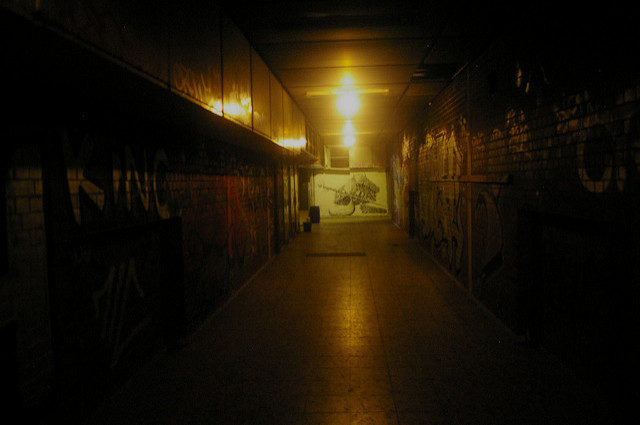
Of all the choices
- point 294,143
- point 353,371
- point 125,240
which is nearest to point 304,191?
point 294,143

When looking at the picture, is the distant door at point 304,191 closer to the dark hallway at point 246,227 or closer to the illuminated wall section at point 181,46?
the illuminated wall section at point 181,46

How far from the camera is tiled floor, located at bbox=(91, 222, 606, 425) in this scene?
3021mm

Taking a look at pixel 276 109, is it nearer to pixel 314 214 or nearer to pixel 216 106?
pixel 216 106

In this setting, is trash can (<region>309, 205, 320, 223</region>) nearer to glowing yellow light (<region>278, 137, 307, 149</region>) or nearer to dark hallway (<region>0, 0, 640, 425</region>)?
glowing yellow light (<region>278, 137, 307, 149</region>)

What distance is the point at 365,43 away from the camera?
219 inches

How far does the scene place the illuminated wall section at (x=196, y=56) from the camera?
3543 millimetres

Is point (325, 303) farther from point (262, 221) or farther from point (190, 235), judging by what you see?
point (262, 221)

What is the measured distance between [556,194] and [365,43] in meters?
3.38

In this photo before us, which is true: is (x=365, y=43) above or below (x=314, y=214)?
above

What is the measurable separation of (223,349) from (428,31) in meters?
4.79

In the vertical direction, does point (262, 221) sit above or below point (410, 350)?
above

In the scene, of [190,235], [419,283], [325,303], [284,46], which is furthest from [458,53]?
[190,235]

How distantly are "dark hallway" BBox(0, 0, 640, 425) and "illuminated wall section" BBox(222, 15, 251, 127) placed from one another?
4 cm

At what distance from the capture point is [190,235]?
4574mm
